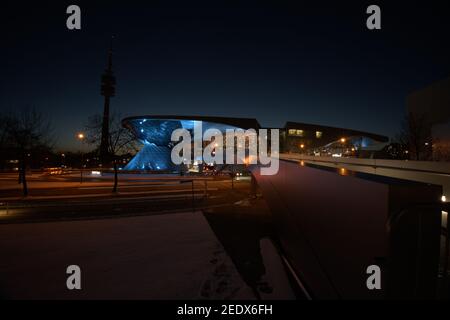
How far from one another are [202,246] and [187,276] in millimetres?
2036

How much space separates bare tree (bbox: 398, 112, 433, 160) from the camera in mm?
21938

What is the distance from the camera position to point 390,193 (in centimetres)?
236

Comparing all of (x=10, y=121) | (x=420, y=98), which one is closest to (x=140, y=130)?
(x=10, y=121)

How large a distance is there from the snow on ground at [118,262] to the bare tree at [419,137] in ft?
71.4

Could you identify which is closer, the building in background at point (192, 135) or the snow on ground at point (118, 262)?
the snow on ground at point (118, 262)

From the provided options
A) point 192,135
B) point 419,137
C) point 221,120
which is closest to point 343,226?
point 419,137

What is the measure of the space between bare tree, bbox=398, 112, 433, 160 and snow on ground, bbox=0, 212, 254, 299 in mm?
21766

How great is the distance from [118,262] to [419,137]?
83.8 feet

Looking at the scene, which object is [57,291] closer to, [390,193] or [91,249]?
[91,249]

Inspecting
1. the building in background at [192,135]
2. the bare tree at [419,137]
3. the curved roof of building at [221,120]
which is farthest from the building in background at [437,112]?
the curved roof of building at [221,120]

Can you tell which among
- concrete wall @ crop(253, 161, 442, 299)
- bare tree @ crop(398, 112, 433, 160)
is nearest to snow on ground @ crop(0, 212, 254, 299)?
concrete wall @ crop(253, 161, 442, 299)

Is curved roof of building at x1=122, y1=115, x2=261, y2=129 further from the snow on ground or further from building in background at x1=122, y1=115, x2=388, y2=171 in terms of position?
the snow on ground

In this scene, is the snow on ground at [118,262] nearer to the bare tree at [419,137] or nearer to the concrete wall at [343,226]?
the concrete wall at [343,226]

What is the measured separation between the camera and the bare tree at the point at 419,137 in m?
21.9
